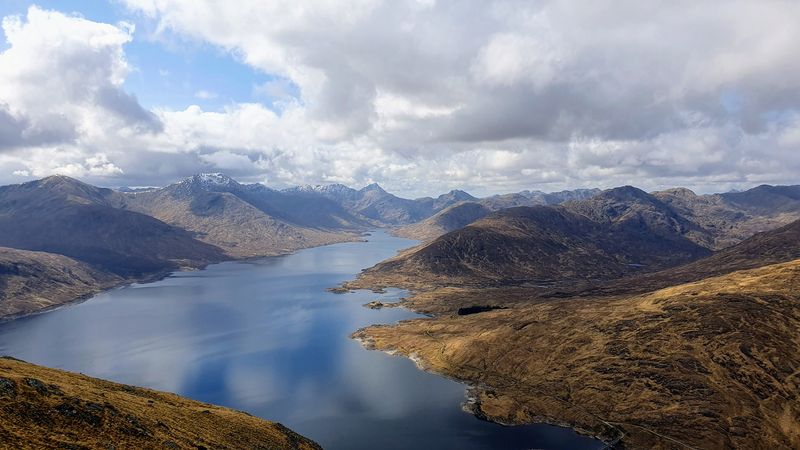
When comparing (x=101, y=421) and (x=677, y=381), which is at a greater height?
(x=101, y=421)

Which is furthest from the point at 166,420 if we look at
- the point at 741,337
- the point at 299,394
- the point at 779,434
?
the point at 741,337

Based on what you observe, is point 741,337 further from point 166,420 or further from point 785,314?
point 166,420

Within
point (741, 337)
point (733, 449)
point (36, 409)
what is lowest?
point (733, 449)

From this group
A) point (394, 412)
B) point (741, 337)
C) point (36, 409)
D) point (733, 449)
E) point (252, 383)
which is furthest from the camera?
point (252, 383)

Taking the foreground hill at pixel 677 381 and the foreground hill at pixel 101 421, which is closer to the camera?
the foreground hill at pixel 101 421

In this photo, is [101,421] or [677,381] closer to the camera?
[101,421]

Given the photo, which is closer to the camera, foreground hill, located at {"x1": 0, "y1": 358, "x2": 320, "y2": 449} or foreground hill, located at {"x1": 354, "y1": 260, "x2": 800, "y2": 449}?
foreground hill, located at {"x1": 0, "y1": 358, "x2": 320, "y2": 449}

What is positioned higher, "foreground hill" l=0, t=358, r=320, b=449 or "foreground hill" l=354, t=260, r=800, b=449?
"foreground hill" l=0, t=358, r=320, b=449

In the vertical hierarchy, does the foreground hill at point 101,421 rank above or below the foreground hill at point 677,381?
above
